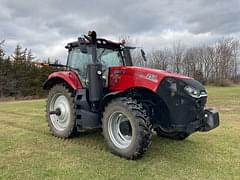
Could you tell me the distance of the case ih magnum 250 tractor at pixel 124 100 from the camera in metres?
4.80

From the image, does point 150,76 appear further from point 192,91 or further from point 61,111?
point 61,111

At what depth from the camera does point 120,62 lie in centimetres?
646

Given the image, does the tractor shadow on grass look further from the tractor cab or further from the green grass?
the tractor cab

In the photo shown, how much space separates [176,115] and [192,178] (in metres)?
1.13

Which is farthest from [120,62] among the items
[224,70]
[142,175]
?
[224,70]

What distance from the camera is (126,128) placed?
5.13m

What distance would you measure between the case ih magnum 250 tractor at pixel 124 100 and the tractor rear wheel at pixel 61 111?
2cm

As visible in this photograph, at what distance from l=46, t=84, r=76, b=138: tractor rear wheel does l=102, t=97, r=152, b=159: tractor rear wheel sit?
1168 mm

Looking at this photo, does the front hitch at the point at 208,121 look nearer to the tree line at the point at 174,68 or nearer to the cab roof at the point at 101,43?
the cab roof at the point at 101,43

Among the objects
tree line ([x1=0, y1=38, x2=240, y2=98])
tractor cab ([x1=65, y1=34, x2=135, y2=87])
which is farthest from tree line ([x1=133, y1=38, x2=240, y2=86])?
tractor cab ([x1=65, y1=34, x2=135, y2=87])

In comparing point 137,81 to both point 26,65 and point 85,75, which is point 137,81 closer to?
point 85,75

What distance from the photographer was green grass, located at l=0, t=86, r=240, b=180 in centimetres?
422

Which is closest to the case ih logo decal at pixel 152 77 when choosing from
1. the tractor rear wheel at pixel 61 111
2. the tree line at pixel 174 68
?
the tractor rear wheel at pixel 61 111

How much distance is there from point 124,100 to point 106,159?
102cm
